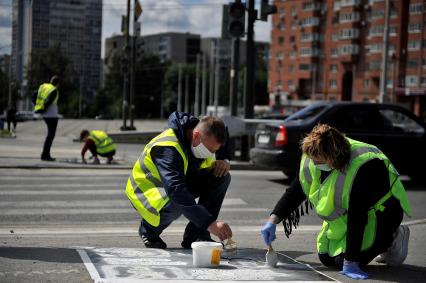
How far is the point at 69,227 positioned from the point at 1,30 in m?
8.64

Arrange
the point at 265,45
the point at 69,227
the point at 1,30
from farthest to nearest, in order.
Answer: the point at 265,45 → the point at 1,30 → the point at 69,227

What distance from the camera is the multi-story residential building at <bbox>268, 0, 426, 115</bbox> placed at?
261 ft

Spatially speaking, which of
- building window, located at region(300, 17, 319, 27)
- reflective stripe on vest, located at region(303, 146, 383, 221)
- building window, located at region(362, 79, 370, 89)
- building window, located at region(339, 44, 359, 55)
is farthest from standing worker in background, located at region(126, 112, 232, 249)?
building window, located at region(300, 17, 319, 27)

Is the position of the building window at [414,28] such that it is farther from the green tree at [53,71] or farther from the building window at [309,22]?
the green tree at [53,71]

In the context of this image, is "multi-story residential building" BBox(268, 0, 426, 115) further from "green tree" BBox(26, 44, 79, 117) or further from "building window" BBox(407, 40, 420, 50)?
"green tree" BBox(26, 44, 79, 117)

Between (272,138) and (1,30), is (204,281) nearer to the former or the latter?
(272,138)

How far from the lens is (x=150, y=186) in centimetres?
619

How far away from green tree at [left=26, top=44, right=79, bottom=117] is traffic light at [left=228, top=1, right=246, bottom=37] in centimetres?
1090

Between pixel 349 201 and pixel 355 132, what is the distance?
7.66 metres

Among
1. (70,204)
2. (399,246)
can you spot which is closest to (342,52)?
(70,204)

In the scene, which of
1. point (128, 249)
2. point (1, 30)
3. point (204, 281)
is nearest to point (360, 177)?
point (204, 281)

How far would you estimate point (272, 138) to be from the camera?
1288 centimetres

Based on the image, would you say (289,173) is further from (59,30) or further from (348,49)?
(348,49)

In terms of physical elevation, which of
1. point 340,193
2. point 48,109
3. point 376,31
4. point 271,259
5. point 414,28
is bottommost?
point 271,259
